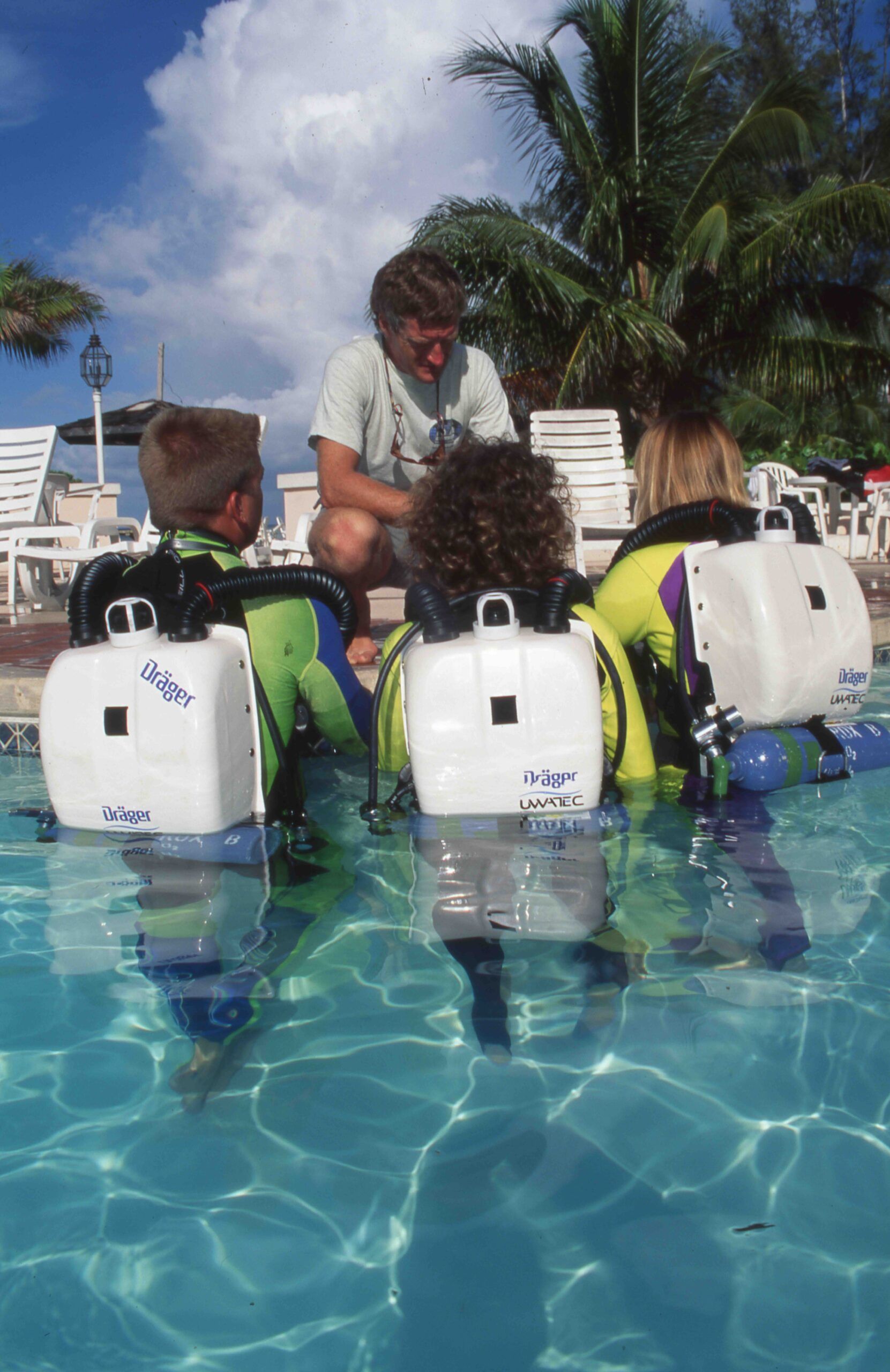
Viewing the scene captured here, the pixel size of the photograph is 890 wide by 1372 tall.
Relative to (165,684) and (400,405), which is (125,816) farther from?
(400,405)

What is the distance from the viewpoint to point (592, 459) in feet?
27.5

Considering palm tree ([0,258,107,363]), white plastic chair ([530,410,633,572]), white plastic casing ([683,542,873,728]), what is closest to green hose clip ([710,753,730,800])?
white plastic casing ([683,542,873,728])

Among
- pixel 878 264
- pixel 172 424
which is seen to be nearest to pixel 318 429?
pixel 172 424

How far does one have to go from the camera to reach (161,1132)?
Result: 1760mm

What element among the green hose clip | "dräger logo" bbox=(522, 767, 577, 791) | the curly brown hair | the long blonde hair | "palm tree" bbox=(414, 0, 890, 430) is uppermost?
"palm tree" bbox=(414, 0, 890, 430)

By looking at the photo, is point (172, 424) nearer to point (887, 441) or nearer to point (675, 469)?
point (675, 469)

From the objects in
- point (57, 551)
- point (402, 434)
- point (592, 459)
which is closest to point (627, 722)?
point (402, 434)

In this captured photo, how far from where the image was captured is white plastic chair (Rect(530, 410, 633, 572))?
25.6 feet

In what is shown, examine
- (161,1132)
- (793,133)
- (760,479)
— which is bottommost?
(161,1132)

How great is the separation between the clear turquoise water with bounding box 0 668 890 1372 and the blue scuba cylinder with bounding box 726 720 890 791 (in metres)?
0.26

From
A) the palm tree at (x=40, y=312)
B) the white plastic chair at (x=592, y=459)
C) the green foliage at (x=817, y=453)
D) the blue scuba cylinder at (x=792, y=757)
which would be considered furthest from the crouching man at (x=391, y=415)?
the palm tree at (x=40, y=312)

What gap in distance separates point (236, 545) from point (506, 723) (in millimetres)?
979

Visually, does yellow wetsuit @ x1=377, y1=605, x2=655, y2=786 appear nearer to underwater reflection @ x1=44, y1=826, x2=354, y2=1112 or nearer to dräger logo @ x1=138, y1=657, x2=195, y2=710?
underwater reflection @ x1=44, y1=826, x2=354, y2=1112

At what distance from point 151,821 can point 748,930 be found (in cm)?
140
